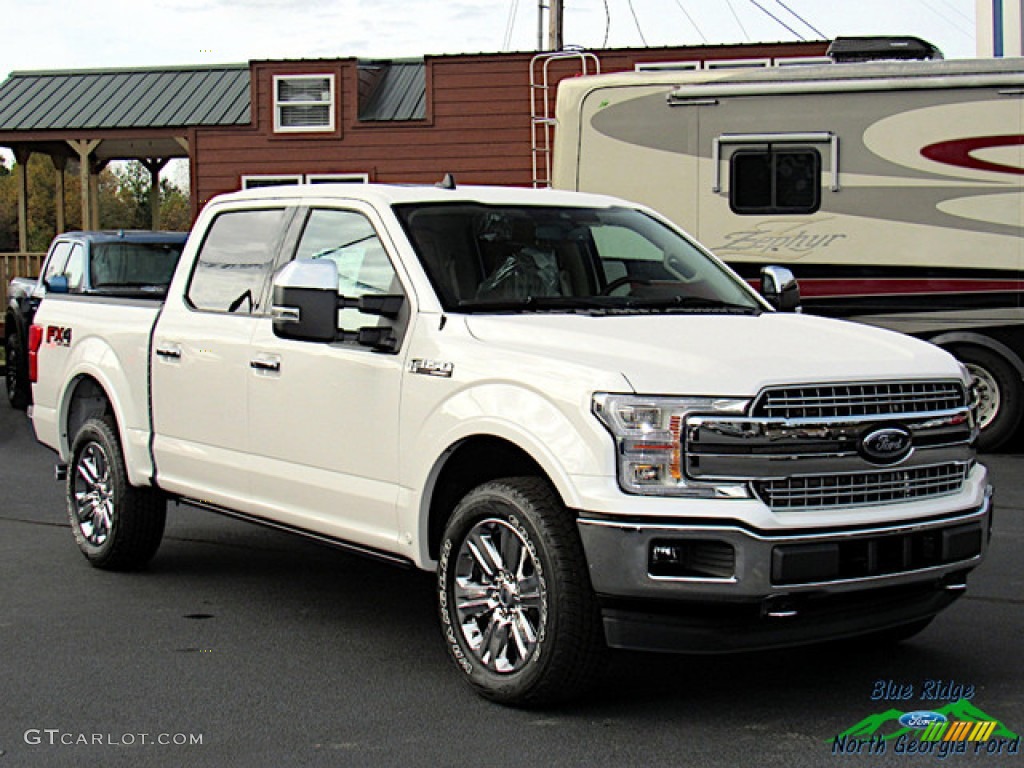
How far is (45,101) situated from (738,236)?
20.7 metres

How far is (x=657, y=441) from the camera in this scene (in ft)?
15.8

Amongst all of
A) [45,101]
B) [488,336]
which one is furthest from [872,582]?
[45,101]

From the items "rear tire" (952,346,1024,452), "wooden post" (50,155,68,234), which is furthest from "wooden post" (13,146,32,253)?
"rear tire" (952,346,1024,452)

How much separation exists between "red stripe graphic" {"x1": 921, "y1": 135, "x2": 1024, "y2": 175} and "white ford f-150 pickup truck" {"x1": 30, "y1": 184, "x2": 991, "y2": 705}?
247 inches

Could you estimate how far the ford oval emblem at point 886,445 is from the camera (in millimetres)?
4969

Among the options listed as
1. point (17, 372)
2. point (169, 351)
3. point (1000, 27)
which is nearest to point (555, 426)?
point (169, 351)

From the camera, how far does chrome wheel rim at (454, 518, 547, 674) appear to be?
519 cm

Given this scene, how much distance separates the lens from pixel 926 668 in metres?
5.81

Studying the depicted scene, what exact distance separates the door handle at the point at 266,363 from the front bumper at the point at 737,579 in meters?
2.00

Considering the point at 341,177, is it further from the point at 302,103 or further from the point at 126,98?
the point at 126,98

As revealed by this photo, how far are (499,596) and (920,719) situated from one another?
58.7 inches

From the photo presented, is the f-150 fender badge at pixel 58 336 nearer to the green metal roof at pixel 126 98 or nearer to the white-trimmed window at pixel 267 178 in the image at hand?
the white-trimmed window at pixel 267 178

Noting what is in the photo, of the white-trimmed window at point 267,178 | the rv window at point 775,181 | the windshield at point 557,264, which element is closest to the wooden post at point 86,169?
the white-trimmed window at point 267,178

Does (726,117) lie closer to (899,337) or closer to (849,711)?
(899,337)
